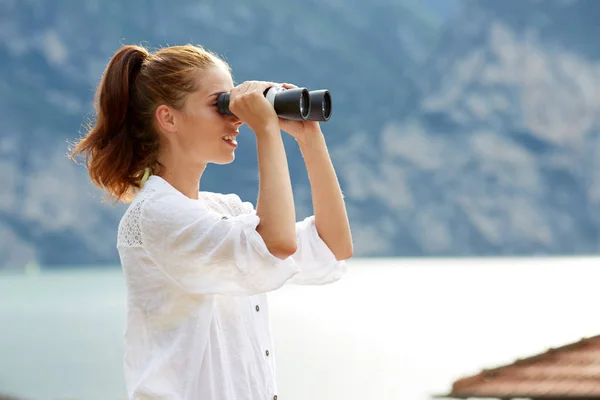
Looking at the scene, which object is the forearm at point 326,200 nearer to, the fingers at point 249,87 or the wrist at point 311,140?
the wrist at point 311,140

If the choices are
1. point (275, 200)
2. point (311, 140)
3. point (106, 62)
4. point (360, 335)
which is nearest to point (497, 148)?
point (106, 62)

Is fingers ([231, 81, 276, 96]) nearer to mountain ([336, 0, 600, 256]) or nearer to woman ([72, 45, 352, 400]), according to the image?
woman ([72, 45, 352, 400])

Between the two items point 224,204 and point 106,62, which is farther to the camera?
point 106,62

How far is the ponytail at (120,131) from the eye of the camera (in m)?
1.10

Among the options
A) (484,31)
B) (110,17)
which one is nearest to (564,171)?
(484,31)

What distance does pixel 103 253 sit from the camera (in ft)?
75.7

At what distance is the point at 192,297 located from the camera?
995 mm

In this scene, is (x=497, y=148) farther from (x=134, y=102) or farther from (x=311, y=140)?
(x=134, y=102)

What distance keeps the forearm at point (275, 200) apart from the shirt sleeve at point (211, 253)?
15 millimetres

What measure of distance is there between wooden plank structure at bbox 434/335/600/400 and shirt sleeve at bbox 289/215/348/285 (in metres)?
1.79

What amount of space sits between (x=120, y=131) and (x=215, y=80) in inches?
5.7

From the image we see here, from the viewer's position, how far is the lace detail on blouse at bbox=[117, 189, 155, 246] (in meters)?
1.01

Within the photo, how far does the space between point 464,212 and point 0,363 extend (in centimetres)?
2038

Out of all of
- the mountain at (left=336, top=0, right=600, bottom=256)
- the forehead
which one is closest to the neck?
the forehead
